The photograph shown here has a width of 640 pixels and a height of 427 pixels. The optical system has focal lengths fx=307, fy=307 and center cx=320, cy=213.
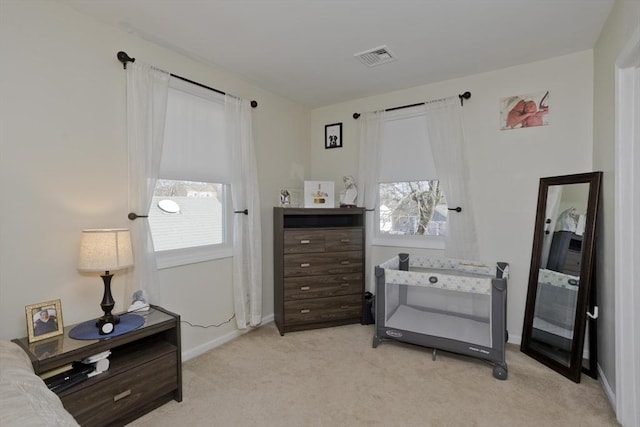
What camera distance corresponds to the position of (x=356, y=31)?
2197mm

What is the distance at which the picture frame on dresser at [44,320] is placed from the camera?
164 centimetres

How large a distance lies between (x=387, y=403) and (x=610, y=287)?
1.63m

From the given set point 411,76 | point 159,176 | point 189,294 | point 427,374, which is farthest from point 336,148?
point 427,374

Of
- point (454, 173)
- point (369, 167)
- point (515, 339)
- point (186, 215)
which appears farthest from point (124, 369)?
point (515, 339)

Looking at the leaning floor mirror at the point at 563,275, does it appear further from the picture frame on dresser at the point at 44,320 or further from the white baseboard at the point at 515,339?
the picture frame on dresser at the point at 44,320

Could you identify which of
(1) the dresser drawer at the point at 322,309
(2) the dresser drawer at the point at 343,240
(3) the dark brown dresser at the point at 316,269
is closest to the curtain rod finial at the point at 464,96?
(3) the dark brown dresser at the point at 316,269

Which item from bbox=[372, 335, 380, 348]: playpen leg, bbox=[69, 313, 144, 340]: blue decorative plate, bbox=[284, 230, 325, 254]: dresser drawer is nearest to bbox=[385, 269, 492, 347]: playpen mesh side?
bbox=[372, 335, 380, 348]: playpen leg

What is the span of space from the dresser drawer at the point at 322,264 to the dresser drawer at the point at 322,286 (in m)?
0.05

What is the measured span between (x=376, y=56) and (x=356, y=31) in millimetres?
433

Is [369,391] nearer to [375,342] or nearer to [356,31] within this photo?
[375,342]

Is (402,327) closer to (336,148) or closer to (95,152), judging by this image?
(336,148)

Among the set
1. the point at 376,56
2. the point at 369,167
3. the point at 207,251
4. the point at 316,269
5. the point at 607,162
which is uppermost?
the point at 376,56

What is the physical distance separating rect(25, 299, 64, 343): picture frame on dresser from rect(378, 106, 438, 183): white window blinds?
9.62ft

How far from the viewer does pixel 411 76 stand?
9.76ft
